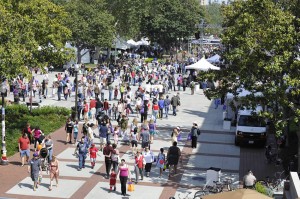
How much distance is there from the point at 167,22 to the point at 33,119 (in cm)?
5488

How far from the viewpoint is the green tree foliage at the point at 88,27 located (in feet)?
202

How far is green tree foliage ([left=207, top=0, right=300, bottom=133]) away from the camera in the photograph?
60.5ft

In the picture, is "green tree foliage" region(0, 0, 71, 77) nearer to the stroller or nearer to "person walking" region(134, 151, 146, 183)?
the stroller

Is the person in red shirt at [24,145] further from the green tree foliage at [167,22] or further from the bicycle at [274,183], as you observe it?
the green tree foliage at [167,22]

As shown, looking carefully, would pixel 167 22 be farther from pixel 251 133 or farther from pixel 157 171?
pixel 157 171

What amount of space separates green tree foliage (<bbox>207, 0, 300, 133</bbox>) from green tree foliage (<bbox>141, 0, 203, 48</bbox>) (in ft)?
205

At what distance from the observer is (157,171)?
22062 mm

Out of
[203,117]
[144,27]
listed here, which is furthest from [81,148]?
[144,27]

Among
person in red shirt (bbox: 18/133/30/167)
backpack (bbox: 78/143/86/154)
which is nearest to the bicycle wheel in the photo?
backpack (bbox: 78/143/86/154)

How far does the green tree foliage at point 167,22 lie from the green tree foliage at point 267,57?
2459 inches

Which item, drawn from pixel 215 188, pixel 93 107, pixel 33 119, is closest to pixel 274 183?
pixel 215 188

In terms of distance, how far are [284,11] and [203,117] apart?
15.8 meters

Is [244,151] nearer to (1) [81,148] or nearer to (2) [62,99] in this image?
(1) [81,148]

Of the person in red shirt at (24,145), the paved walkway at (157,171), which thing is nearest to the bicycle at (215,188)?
the paved walkway at (157,171)
